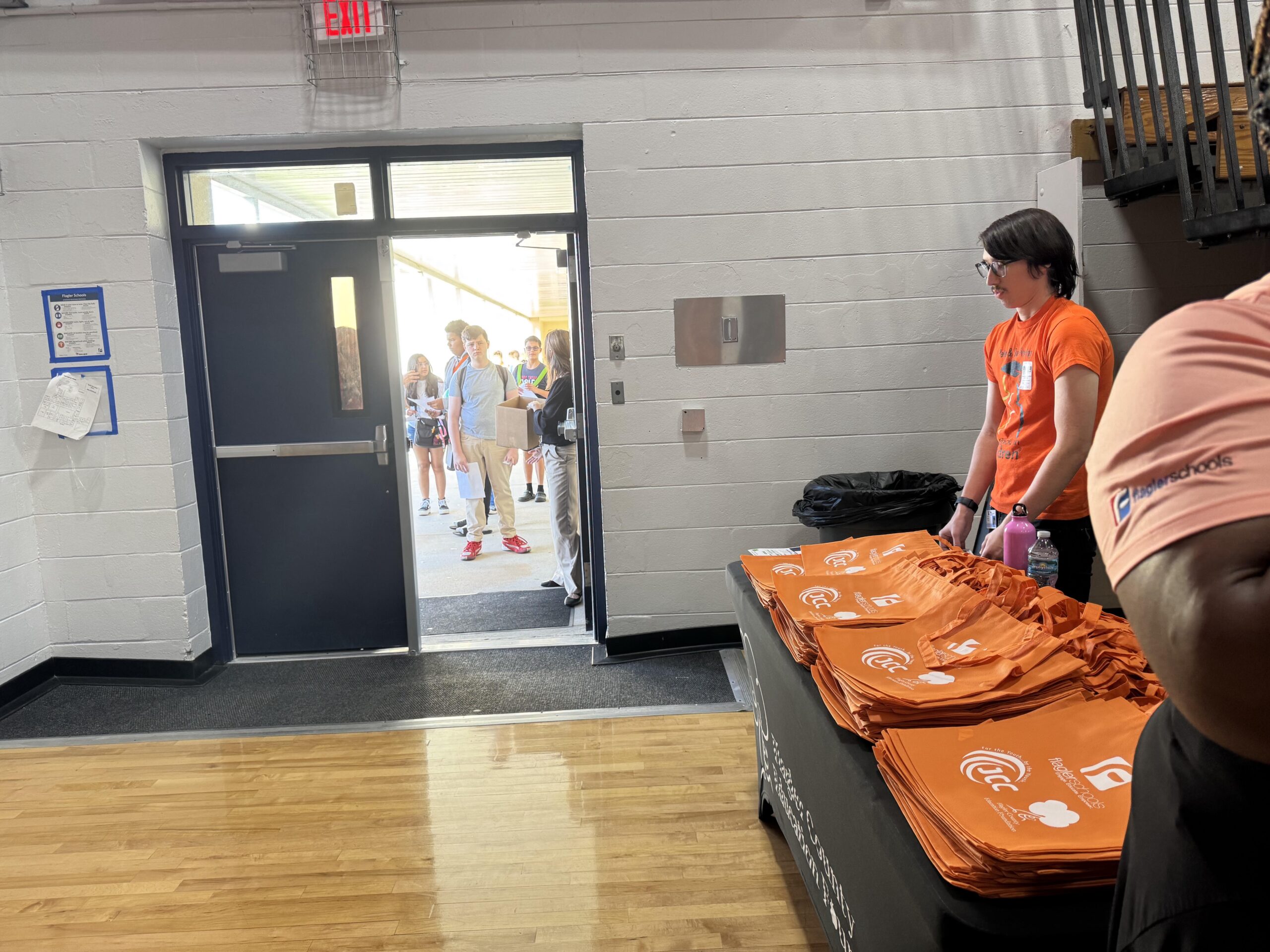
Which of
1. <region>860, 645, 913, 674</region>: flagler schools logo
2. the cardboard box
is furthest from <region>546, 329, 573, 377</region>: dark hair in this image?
<region>860, 645, 913, 674</region>: flagler schools logo

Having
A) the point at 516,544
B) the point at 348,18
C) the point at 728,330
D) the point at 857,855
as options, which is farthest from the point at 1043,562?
the point at 516,544

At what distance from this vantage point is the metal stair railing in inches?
96.0

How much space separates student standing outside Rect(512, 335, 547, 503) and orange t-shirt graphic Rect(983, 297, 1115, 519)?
3.17 metres

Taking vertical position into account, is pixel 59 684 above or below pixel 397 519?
below

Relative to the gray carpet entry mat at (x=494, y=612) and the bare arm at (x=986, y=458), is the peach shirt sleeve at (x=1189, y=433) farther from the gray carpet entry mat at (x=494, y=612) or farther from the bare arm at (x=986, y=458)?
the gray carpet entry mat at (x=494, y=612)

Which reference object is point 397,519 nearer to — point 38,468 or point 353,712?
point 353,712

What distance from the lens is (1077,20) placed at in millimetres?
3193

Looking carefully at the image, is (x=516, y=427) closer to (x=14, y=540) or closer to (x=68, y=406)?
(x=68, y=406)

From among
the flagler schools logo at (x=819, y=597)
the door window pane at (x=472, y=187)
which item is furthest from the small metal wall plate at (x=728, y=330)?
the flagler schools logo at (x=819, y=597)

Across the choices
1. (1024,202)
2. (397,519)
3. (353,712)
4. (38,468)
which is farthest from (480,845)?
(1024,202)

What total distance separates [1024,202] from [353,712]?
3562 mm

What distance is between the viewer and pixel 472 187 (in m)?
3.77

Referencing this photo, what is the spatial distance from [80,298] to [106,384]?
38cm

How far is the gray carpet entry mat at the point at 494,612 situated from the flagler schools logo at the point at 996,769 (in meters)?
3.30
